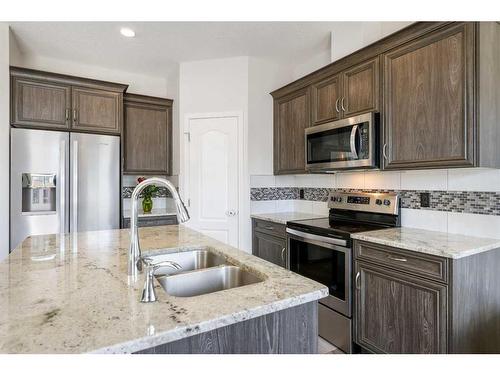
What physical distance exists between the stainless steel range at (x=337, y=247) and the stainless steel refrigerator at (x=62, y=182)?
1.98 meters

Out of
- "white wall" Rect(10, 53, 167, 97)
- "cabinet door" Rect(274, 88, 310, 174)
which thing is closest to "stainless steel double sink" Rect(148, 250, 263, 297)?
"cabinet door" Rect(274, 88, 310, 174)

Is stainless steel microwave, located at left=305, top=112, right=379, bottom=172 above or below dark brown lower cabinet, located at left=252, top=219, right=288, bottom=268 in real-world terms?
above

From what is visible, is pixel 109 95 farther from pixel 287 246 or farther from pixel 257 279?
pixel 257 279

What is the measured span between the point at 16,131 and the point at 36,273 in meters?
2.24

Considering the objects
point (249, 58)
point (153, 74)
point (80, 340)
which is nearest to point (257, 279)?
point (80, 340)

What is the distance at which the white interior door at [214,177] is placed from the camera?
3414 mm

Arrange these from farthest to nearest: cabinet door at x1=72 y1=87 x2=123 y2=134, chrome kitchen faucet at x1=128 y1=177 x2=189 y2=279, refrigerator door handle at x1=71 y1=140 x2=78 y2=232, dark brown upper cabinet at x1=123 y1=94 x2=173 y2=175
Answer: dark brown upper cabinet at x1=123 y1=94 x2=173 y2=175 → cabinet door at x1=72 y1=87 x2=123 y2=134 → refrigerator door handle at x1=71 y1=140 x2=78 y2=232 → chrome kitchen faucet at x1=128 y1=177 x2=189 y2=279

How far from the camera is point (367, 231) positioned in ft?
7.21

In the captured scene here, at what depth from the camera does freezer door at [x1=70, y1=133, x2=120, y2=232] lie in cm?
303

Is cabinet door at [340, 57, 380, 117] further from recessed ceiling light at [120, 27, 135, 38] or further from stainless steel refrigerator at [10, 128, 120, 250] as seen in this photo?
stainless steel refrigerator at [10, 128, 120, 250]

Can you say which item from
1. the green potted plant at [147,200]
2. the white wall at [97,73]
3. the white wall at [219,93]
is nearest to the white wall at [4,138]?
the white wall at [97,73]

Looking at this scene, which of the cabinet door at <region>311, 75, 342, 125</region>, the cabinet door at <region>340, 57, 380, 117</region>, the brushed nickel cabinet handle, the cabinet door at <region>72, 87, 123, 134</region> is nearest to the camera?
the brushed nickel cabinet handle

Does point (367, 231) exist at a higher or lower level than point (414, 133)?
lower

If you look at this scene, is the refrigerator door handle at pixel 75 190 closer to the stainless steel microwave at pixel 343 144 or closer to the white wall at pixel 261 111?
the white wall at pixel 261 111
